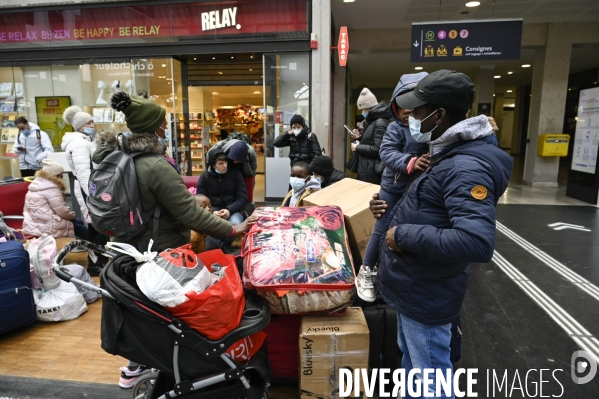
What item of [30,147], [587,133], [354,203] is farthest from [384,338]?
[587,133]

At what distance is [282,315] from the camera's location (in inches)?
92.4

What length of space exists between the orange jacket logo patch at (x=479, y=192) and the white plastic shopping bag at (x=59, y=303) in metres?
3.49

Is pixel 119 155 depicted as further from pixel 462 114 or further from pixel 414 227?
pixel 462 114

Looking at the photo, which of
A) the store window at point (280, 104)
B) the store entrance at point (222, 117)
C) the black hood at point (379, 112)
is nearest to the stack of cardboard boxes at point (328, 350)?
the black hood at point (379, 112)

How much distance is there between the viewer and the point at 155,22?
25.9ft

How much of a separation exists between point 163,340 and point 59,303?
7.21 feet

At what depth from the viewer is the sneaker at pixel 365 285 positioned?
2.23 meters

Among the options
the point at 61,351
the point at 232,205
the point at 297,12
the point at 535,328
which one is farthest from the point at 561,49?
the point at 61,351

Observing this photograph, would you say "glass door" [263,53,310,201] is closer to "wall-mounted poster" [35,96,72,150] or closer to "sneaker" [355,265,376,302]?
"wall-mounted poster" [35,96,72,150]

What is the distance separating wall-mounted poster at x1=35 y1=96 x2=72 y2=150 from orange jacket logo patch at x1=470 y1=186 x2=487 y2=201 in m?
9.77

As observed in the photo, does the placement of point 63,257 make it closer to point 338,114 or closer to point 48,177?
point 48,177

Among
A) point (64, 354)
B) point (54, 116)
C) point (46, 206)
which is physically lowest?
point (64, 354)

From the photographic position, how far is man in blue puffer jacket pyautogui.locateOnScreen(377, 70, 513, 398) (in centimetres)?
140

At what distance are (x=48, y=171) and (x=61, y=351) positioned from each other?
2.23 metres
